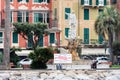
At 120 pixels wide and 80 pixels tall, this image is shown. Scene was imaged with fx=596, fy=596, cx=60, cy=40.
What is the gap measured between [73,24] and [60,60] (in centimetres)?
1646

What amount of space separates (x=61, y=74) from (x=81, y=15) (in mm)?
47143

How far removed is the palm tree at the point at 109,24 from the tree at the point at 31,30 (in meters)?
8.25

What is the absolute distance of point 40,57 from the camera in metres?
51.8

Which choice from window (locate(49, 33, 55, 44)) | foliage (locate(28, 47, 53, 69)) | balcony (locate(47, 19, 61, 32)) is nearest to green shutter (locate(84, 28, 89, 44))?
balcony (locate(47, 19, 61, 32))

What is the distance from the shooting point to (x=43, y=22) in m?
88.9

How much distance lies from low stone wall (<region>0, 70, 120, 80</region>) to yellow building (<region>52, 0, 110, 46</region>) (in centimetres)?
4363

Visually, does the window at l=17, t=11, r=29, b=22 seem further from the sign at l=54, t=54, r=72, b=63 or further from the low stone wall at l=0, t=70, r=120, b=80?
the low stone wall at l=0, t=70, r=120, b=80

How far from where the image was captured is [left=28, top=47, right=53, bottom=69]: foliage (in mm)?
50847

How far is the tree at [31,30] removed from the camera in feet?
269

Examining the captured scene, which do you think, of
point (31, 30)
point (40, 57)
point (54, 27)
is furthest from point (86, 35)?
point (40, 57)

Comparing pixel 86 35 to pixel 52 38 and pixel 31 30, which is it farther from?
pixel 31 30

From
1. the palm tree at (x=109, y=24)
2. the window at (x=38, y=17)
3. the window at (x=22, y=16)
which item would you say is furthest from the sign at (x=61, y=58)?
the window at (x=38, y=17)

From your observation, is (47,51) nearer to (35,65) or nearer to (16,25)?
(35,65)

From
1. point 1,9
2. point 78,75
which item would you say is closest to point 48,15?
point 1,9
